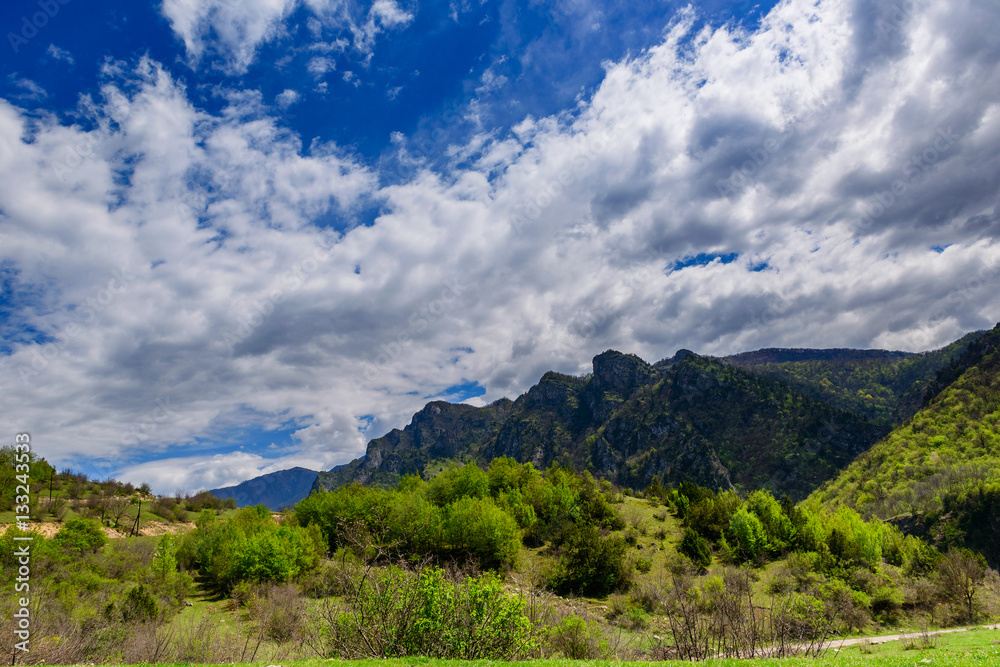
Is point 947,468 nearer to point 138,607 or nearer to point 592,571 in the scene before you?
point 592,571

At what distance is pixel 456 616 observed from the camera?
14953mm

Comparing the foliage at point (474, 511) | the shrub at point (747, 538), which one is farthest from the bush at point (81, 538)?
the shrub at point (747, 538)

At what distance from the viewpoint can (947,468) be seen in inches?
4158

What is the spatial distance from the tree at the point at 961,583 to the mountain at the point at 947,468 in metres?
39.0

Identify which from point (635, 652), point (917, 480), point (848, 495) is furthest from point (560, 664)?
point (848, 495)

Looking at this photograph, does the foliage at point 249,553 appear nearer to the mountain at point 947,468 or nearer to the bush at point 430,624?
the bush at point 430,624

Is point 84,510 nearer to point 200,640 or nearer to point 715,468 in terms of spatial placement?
point 200,640

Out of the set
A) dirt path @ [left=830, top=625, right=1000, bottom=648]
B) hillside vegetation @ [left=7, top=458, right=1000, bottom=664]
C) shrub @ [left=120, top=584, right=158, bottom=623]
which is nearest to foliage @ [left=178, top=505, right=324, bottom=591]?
hillside vegetation @ [left=7, top=458, right=1000, bottom=664]

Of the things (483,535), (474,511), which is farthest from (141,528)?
(483,535)

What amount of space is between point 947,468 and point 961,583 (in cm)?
9931

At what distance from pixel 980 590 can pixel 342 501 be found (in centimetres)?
6138

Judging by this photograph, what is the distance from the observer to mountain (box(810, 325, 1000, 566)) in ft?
244

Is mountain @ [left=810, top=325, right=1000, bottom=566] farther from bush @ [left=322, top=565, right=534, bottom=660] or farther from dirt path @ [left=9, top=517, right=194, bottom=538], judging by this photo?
dirt path @ [left=9, top=517, right=194, bottom=538]

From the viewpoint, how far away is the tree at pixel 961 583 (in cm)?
3409
